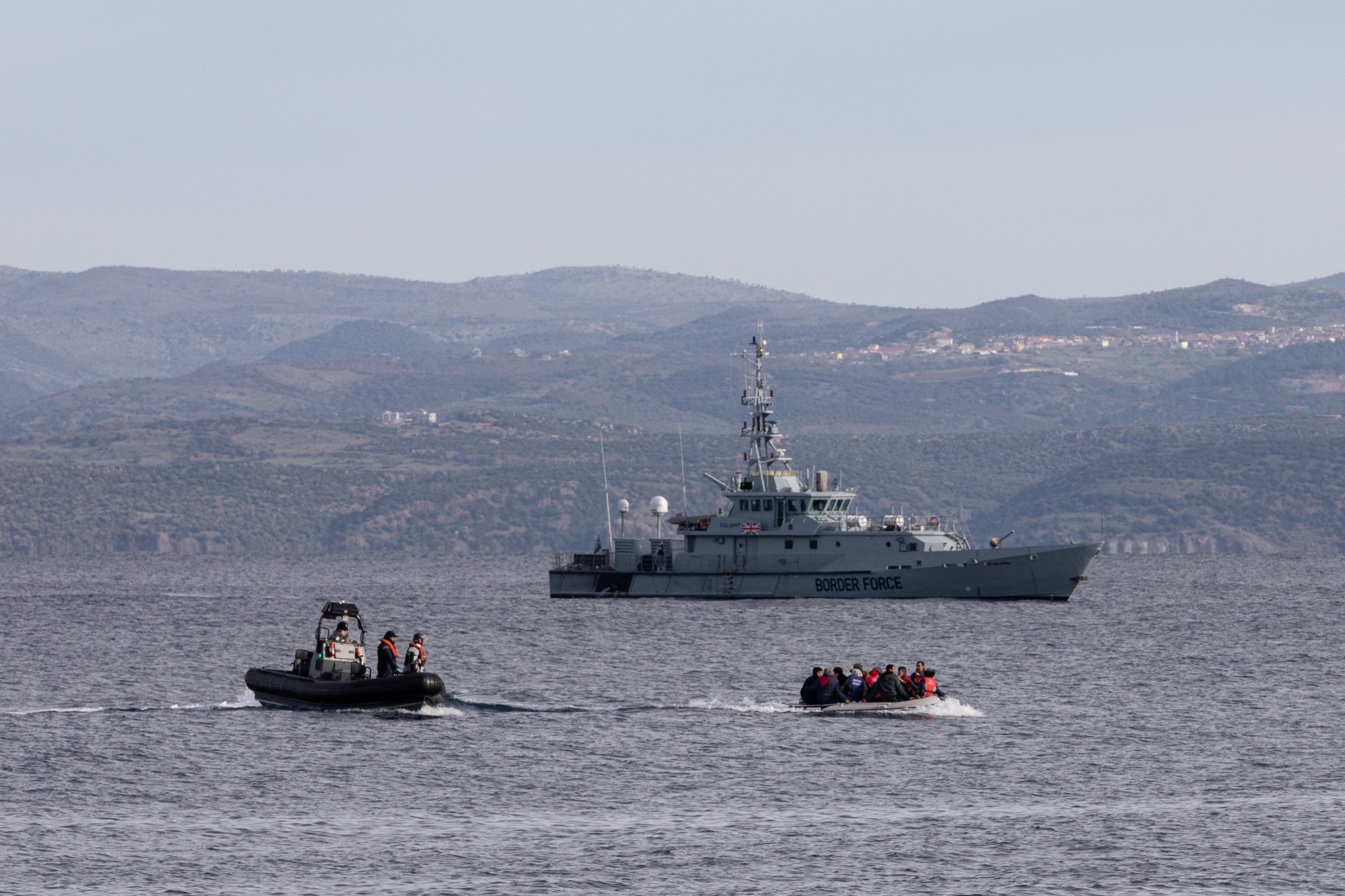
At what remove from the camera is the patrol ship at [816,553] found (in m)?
119

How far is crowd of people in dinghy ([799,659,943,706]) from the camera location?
6894 cm

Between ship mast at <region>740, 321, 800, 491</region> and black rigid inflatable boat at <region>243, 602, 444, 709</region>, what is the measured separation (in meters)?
49.3

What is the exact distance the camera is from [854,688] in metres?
69.1

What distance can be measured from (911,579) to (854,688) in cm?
5063

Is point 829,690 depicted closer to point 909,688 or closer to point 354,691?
point 909,688

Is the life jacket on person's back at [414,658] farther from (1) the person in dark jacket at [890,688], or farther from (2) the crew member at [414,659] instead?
(1) the person in dark jacket at [890,688]

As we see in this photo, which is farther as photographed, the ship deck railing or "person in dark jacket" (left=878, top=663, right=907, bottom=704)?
the ship deck railing

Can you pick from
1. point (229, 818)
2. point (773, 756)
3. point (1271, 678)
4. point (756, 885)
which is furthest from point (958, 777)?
point (1271, 678)

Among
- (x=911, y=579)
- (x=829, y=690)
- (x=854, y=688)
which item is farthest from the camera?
(x=911, y=579)

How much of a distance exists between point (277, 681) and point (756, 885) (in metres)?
29.8

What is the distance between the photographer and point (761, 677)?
83.2m

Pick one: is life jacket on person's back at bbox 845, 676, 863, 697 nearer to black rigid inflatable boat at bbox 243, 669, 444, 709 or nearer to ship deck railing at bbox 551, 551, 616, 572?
black rigid inflatable boat at bbox 243, 669, 444, 709

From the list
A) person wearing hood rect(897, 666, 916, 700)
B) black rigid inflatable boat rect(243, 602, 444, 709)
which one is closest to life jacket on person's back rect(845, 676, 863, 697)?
person wearing hood rect(897, 666, 916, 700)

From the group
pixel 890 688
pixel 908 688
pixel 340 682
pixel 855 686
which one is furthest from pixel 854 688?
pixel 340 682
